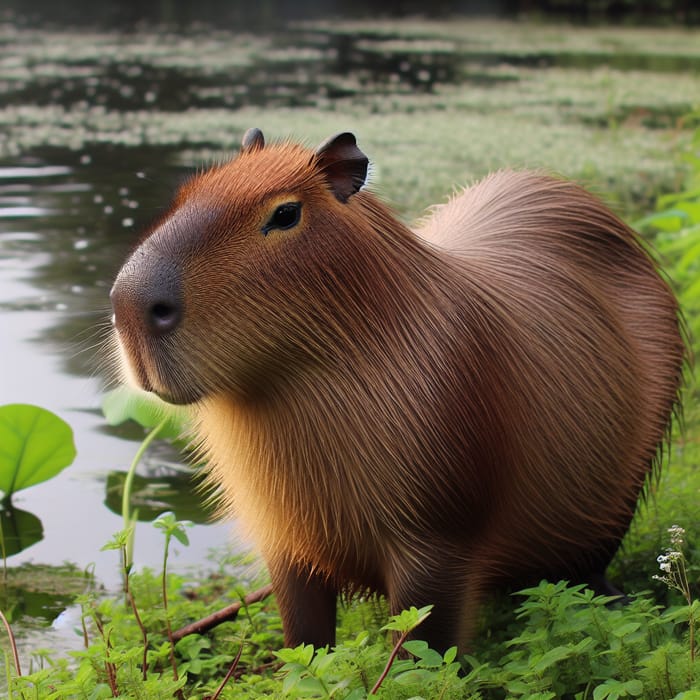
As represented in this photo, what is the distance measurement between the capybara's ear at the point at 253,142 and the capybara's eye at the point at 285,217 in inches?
10.2

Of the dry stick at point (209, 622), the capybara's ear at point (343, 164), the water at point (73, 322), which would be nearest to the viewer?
the capybara's ear at point (343, 164)

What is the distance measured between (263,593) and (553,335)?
102 centimetres

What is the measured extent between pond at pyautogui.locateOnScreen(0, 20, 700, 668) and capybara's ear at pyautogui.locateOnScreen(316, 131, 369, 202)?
38 centimetres

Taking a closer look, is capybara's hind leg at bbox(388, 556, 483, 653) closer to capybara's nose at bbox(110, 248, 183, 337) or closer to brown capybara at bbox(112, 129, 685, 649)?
brown capybara at bbox(112, 129, 685, 649)

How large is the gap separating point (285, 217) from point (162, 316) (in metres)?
0.30

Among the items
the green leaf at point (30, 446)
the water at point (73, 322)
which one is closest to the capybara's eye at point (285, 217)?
the water at point (73, 322)

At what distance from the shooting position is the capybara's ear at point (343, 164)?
7.13ft

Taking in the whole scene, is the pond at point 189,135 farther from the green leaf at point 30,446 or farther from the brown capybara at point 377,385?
the brown capybara at point 377,385

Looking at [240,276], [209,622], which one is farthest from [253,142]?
[209,622]

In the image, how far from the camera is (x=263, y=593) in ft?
9.71

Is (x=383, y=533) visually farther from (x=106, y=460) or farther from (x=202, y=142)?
(x=202, y=142)

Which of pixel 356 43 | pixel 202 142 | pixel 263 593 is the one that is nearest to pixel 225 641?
pixel 263 593

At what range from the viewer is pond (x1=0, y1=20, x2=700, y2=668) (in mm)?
3754

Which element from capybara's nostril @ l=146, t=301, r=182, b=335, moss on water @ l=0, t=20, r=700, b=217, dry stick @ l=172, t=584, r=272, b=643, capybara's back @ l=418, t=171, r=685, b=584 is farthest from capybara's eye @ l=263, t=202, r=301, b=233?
moss on water @ l=0, t=20, r=700, b=217
